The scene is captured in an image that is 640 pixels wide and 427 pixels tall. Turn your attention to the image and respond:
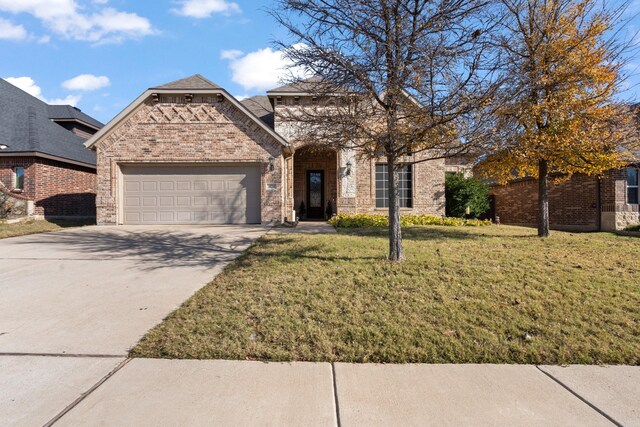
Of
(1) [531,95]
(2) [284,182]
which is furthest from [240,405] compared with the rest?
(2) [284,182]

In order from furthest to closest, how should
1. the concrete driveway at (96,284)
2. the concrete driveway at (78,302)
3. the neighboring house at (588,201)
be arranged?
the neighboring house at (588,201), the concrete driveway at (96,284), the concrete driveway at (78,302)

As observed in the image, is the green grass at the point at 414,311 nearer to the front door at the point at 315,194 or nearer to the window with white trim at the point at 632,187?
the window with white trim at the point at 632,187

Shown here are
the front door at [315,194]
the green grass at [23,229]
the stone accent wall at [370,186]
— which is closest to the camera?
the green grass at [23,229]

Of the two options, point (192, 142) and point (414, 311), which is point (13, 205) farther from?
point (414, 311)

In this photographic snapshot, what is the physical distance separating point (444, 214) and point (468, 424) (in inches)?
607

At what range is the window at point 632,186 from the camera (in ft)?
48.8

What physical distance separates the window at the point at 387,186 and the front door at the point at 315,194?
296cm

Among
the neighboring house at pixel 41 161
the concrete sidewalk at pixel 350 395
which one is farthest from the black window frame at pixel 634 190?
the neighboring house at pixel 41 161

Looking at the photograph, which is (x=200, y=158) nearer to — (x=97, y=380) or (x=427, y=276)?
(x=427, y=276)

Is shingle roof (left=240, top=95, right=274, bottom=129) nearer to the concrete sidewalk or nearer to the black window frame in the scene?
the concrete sidewalk

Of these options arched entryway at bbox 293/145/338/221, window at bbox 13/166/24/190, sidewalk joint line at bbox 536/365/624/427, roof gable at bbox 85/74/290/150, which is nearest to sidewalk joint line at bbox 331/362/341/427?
sidewalk joint line at bbox 536/365/624/427

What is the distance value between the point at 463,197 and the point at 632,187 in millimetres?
6536

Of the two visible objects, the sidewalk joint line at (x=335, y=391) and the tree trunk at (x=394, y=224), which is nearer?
the sidewalk joint line at (x=335, y=391)

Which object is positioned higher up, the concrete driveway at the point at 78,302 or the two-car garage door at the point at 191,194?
the two-car garage door at the point at 191,194
